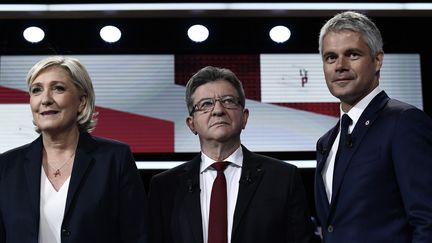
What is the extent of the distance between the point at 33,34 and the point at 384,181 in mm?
2950

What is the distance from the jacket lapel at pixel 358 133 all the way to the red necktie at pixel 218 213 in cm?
49

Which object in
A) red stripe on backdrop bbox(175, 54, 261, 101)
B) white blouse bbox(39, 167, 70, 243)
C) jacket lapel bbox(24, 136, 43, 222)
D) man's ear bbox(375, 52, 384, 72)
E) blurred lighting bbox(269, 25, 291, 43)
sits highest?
blurred lighting bbox(269, 25, 291, 43)

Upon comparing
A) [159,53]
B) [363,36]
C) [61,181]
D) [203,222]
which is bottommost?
[203,222]

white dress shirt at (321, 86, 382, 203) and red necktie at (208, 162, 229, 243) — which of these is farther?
red necktie at (208, 162, 229, 243)

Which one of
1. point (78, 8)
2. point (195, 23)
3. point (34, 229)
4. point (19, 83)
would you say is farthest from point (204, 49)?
point (34, 229)

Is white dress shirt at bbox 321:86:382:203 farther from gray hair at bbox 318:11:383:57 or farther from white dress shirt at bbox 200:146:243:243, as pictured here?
white dress shirt at bbox 200:146:243:243

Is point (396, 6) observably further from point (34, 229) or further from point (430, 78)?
point (34, 229)

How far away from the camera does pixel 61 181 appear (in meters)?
2.35

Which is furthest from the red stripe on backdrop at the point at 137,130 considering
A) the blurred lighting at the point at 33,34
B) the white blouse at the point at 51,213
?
the white blouse at the point at 51,213

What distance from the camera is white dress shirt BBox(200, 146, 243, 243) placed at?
8.42ft

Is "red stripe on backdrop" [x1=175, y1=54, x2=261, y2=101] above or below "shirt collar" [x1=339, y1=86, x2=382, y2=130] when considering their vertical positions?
above

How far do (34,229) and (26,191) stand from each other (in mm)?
152

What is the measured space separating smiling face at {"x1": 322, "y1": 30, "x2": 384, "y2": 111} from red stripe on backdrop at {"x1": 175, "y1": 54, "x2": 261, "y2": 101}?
210 cm

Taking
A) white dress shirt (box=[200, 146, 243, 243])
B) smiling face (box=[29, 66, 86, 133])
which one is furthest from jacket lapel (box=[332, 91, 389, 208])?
smiling face (box=[29, 66, 86, 133])
